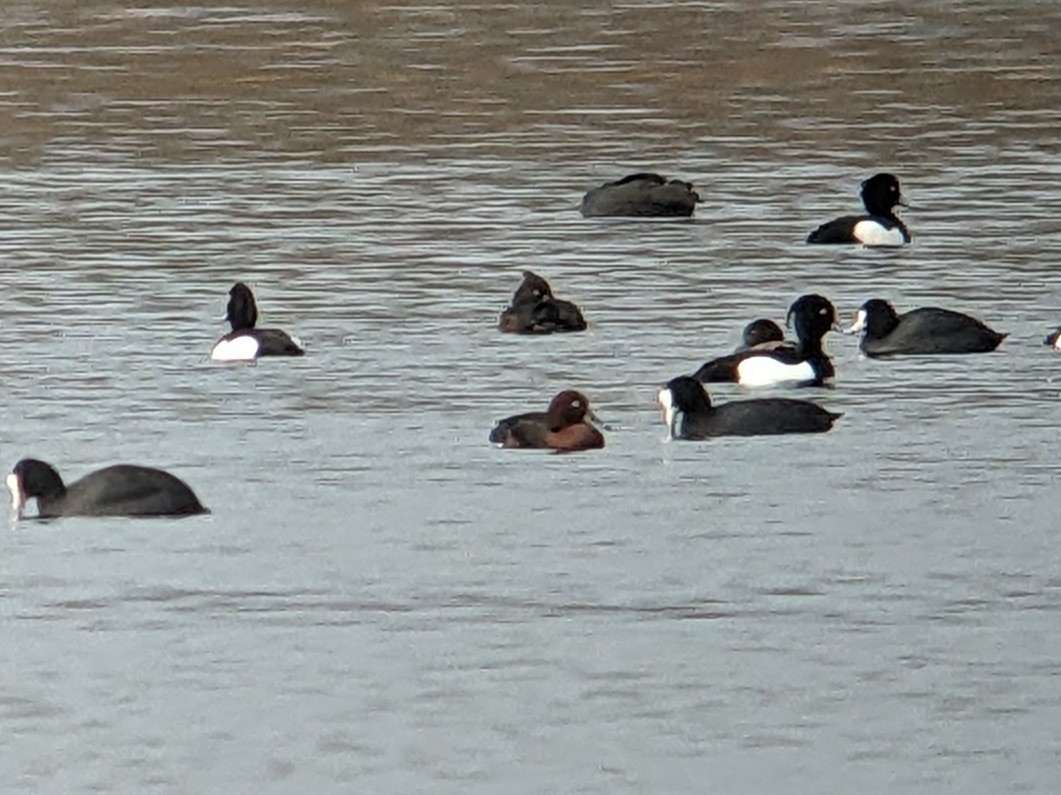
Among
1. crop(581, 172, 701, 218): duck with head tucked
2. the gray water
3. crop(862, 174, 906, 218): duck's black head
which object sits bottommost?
the gray water

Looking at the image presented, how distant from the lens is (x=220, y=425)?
677 inches

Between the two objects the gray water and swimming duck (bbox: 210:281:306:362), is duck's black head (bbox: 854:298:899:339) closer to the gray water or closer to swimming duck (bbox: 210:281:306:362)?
the gray water

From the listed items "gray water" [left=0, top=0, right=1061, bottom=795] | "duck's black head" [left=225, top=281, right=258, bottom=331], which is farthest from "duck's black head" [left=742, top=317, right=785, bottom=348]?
"duck's black head" [left=225, top=281, right=258, bottom=331]

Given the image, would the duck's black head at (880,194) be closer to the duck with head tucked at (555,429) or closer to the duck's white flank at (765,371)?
the duck's white flank at (765,371)

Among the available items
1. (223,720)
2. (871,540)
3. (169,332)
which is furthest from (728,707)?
(169,332)

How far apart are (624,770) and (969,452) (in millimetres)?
5413

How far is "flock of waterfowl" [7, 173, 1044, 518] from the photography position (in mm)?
14938

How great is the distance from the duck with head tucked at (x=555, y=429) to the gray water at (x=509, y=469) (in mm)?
181

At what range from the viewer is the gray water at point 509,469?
11.7 m

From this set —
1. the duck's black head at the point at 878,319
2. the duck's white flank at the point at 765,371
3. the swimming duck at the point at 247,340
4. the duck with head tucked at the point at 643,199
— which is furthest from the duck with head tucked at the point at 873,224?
the swimming duck at the point at 247,340

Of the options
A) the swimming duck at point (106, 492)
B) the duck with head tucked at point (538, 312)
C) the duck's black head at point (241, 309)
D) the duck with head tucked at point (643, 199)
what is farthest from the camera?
the duck with head tucked at point (643, 199)

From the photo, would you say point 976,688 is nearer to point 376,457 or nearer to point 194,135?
point 376,457

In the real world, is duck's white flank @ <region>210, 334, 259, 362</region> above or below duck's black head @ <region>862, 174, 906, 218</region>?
below

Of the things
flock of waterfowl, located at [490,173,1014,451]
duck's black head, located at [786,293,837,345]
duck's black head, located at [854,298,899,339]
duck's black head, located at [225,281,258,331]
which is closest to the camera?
flock of waterfowl, located at [490,173,1014,451]
